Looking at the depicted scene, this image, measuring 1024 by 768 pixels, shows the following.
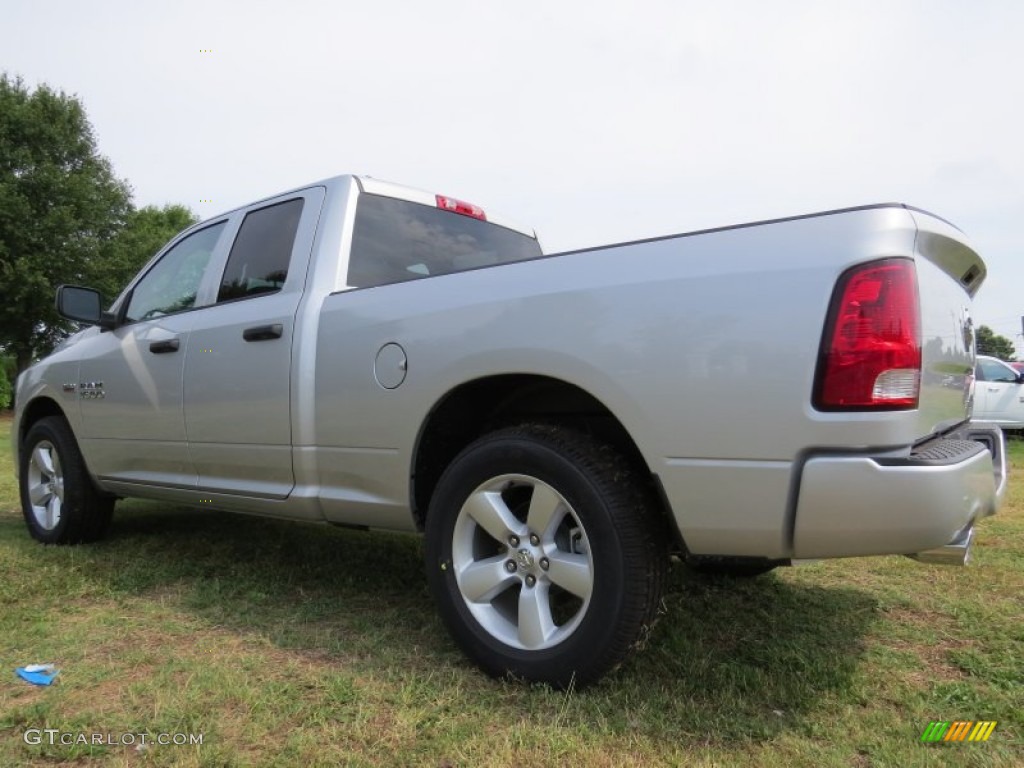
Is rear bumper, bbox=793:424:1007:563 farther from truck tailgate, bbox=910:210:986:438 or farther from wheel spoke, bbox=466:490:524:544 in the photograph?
wheel spoke, bbox=466:490:524:544

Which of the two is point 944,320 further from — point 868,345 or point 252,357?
point 252,357

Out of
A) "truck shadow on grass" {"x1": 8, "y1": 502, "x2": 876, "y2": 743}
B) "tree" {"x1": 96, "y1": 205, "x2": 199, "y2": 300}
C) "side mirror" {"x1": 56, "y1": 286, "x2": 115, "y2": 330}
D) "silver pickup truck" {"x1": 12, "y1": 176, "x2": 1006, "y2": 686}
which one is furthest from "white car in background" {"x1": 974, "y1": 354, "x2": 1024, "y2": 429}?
"tree" {"x1": 96, "y1": 205, "x2": 199, "y2": 300}

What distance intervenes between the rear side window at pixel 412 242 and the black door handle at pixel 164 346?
1103 mm

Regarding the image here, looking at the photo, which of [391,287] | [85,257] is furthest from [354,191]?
[85,257]

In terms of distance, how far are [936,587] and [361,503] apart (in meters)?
2.69

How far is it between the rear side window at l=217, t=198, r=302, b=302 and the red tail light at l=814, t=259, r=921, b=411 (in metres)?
2.33

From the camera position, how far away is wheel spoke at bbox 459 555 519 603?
7.81 feet

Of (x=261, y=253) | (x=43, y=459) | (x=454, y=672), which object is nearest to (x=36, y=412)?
(x=43, y=459)

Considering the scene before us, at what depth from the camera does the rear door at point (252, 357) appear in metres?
3.12

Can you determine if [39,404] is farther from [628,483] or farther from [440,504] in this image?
[628,483]

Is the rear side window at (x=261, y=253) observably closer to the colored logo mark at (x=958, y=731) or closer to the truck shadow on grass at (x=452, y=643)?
the truck shadow on grass at (x=452, y=643)

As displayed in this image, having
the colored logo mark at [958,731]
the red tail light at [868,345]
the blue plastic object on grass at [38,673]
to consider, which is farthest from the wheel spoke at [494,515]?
the blue plastic object on grass at [38,673]

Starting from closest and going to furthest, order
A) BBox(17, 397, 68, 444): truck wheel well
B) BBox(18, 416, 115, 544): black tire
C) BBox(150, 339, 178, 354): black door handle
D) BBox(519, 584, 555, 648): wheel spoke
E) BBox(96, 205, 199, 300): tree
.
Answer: BBox(519, 584, 555, 648): wheel spoke
BBox(150, 339, 178, 354): black door handle
BBox(18, 416, 115, 544): black tire
BBox(17, 397, 68, 444): truck wheel well
BBox(96, 205, 199, 300): tree

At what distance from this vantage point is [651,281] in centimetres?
211
